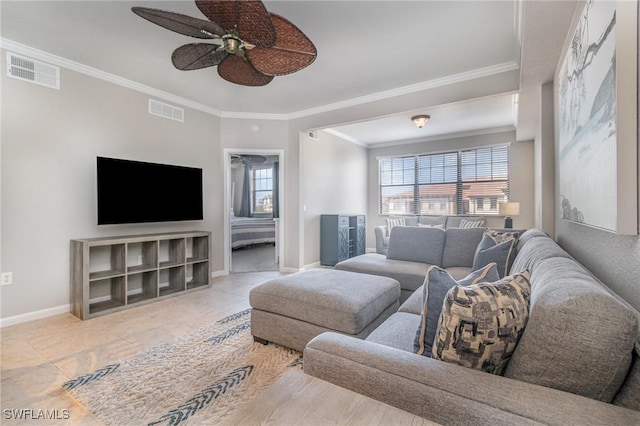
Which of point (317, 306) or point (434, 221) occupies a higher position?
point (434, 221)

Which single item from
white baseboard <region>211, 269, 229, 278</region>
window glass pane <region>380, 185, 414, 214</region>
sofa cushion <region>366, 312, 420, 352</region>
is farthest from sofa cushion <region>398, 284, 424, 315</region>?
window glass pane <region>380, 185, 414, 214</region>

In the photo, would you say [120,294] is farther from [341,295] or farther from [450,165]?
[450,165]

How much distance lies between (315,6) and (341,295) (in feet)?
7.18

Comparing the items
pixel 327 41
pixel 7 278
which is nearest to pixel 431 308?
pixel 327 41

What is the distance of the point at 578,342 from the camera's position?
0.76m

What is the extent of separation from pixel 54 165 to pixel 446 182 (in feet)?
21.4

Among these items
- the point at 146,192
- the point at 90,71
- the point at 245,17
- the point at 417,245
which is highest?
the point at 90,71

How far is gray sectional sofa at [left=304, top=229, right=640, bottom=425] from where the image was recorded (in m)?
0.71

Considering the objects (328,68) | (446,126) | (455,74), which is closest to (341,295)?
(328,68)

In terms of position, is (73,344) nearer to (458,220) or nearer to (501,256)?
(501,256)

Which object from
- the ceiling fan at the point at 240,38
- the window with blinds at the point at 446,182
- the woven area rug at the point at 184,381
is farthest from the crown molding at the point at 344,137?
the woven area rug at the point at 184,381

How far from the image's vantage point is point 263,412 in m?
0.74

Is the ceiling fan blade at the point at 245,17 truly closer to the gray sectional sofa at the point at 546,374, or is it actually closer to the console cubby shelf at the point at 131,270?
the gray sectional sofa at the point at 546,374

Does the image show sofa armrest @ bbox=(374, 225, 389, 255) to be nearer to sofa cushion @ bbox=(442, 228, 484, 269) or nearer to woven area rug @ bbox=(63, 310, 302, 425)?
sofa cushion @ bbox=(442, 228, 484, 269)
